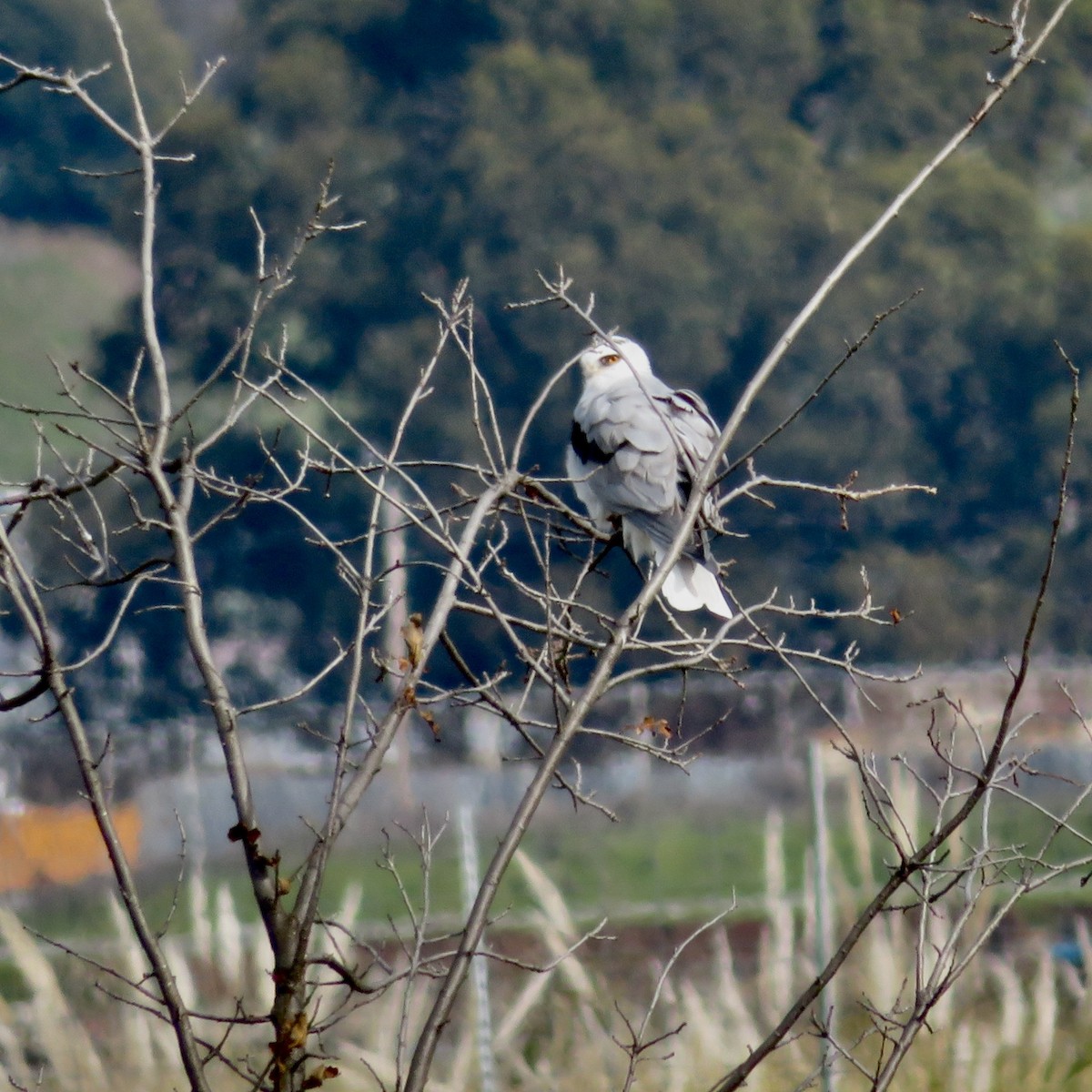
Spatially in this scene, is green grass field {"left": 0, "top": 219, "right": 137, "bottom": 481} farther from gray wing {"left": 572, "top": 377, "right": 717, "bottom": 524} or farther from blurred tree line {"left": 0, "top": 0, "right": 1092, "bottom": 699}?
gray wing {"left": 572, "top": 377, "right": 717, "bottom": 524}

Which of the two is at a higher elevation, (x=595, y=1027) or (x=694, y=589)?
(x=694, y=589)

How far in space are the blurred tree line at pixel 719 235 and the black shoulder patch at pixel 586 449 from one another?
14208 millimetres

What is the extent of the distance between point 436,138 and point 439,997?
2542 centimetres

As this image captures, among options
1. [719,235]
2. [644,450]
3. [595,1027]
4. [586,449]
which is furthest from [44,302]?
[644,450]

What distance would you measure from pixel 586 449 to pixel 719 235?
20270 millimetres

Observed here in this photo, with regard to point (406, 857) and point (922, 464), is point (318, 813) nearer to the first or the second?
point (406, 857)

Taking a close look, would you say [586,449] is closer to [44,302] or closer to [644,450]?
[644,450]

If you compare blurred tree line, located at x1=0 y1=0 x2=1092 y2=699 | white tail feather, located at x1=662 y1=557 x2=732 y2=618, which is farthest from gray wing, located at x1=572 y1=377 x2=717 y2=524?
blurred tree line, located at x1=0 y1=0 x2=1092 y2=699

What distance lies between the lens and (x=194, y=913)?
5297 millimetres

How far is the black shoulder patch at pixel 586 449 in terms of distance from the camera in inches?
163

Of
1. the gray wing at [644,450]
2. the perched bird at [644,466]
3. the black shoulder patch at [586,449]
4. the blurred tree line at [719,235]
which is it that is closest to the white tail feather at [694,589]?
the perched bird at [644,466]

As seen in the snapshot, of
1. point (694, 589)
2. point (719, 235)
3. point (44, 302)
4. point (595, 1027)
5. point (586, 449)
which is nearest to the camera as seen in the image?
point (694, 589)

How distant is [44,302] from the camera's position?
25.8 meters

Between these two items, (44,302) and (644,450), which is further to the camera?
(44,302)
